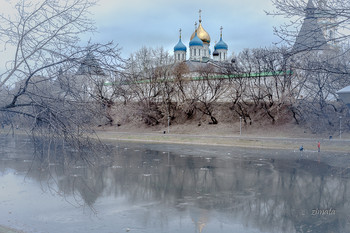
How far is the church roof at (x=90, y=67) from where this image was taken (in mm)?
6574

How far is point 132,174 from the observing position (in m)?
18.8

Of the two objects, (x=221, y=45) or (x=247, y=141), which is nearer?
(x=247, y=141)

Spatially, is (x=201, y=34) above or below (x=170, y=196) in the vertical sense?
above

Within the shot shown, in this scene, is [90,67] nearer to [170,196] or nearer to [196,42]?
[170,196]

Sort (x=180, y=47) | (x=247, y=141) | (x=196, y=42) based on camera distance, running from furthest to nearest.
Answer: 1. (x=180, y=47)
2. (x=196, y=42)
3. (x=247, y=141)

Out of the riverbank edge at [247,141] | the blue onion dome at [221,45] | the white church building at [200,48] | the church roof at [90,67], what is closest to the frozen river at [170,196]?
the church roof at [90,67]

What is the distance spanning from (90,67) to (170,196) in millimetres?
8702

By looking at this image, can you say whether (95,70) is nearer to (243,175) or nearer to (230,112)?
(243,175)

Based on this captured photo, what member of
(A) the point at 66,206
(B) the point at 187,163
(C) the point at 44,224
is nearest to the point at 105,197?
(A) the point at 66,206

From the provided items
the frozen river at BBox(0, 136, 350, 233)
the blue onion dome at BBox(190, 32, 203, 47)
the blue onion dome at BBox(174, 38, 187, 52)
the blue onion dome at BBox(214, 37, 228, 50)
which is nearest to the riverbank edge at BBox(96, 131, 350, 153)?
the frozen river at BBox(0, 136, 350, 233)

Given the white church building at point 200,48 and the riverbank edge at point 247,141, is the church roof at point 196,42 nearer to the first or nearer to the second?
the white church building at point 200,48

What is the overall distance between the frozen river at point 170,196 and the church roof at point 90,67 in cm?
140

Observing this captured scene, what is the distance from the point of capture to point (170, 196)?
14461mm

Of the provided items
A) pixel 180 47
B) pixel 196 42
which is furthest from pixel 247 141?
pixel 180 47
